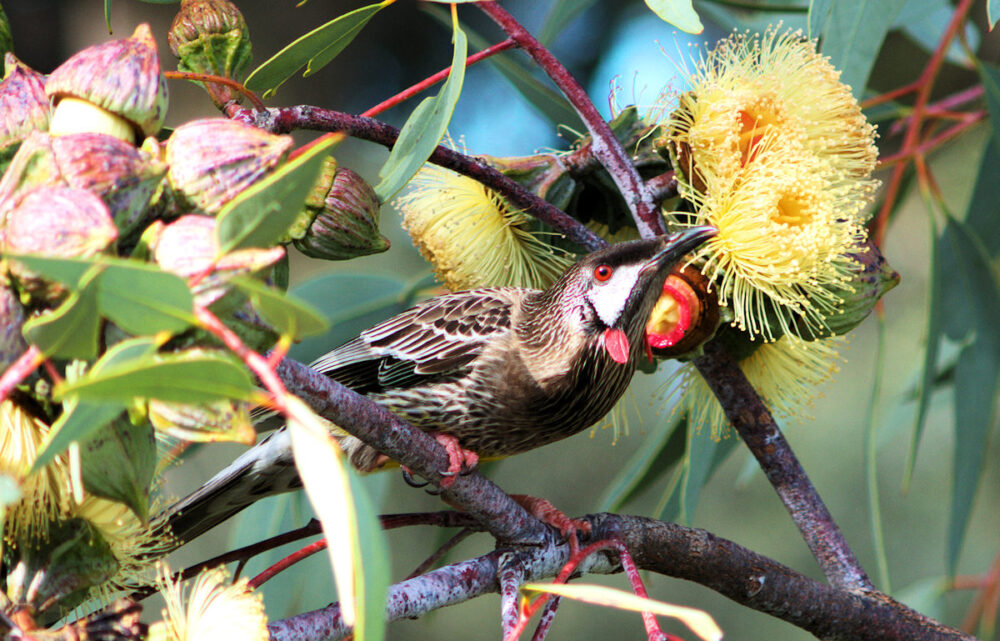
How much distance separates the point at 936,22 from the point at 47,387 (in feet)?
6.10

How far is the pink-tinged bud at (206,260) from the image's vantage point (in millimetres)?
448

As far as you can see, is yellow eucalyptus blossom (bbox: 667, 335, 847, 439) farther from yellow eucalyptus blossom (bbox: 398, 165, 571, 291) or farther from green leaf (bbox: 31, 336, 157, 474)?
green leaf (bbox: 31, 336, 157, 474)

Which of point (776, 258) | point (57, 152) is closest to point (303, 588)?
point (776, 258)

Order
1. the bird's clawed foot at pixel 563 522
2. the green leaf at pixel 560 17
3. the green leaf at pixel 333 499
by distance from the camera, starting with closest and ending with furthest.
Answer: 1. the green leaf at pixel 333 499
2. the bird's clawed foot at pixel 563 522
3. the green leaf at pixel 560 17

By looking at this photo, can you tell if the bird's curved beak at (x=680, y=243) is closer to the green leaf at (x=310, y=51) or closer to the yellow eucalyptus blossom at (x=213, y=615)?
the green leaf at (x=310, y=51)

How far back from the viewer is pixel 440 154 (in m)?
0.91

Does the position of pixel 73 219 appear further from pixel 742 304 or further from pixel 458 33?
pixel 742 304

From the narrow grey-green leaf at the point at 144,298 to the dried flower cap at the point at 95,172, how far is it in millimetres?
95

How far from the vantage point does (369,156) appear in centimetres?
278

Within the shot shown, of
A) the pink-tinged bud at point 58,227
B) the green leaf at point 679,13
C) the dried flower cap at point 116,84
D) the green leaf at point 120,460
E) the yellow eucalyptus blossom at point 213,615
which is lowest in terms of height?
the yellow eucalyptus blossom at point 213,615

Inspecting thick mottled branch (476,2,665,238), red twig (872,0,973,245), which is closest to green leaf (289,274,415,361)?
thick mottled branch (476,2,665,238)

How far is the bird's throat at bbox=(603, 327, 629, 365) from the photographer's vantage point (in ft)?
3.70

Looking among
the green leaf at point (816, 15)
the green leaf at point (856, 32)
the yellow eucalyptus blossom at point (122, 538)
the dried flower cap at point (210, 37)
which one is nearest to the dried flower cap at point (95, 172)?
the yellow eucalyptus blossom at point (122, 538)

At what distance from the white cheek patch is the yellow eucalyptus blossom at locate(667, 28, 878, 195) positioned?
0.42 ft
